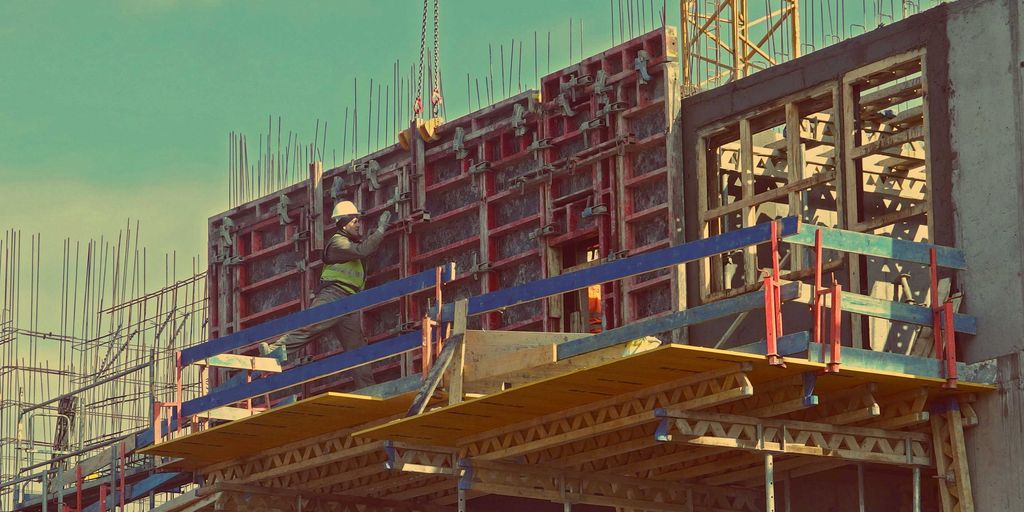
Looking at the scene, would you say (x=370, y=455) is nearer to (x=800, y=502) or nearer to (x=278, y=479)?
(x=278, y=479)

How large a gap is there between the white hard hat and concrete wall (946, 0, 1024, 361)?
1142 centimetres

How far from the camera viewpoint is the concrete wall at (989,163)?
22828mm

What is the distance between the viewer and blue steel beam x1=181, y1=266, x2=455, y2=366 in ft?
84.2

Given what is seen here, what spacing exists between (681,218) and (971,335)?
5.30 meters

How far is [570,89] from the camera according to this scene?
29328 millimetres

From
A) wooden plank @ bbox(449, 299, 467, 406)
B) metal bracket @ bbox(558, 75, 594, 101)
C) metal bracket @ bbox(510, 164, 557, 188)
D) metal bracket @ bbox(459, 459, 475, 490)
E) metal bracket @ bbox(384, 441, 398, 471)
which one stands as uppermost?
metal bracket @ bbox(558, 75, 594, 101)

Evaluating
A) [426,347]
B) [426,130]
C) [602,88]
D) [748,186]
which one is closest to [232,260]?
[426,130]

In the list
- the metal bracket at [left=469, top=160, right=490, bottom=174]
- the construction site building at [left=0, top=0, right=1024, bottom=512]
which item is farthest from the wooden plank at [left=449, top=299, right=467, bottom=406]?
the metal bracket at [left=469, top=160, right=490, bottom=174]

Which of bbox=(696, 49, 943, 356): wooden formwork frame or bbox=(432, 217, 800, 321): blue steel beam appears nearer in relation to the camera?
bbox=(432, 217, 800, 321): blue steel beam

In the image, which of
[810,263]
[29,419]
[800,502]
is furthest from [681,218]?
[29,419]

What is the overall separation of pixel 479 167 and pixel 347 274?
9.45 ft

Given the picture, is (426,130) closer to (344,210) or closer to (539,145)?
(344,210)

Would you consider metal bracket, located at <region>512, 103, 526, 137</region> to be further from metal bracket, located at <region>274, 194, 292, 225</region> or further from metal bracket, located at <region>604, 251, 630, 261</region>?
metal bracket, located at <region>274, 194, 292, 225</region>

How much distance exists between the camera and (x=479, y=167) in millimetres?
30609
